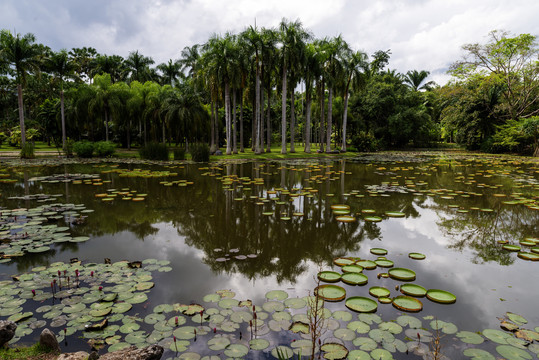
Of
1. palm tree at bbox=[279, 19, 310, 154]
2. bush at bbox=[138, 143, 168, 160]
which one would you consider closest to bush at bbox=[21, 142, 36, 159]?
bush at bbox=[138, 143, 168, 160]

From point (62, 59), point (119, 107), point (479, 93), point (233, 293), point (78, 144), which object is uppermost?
point (62, 59)

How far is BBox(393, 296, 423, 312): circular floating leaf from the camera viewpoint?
3.54 meters

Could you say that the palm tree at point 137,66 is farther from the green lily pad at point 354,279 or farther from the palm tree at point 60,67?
the green lily pad at point 354,279

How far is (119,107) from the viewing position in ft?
112

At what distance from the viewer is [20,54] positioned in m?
25.3

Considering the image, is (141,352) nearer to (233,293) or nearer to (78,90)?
(233,293)

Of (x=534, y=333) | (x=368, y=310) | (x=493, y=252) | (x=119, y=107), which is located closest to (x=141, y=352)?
(x=368, y=310)

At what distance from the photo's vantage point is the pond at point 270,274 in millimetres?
3006

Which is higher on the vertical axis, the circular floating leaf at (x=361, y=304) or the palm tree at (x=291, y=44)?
the palm tree at (x=291, y=44)

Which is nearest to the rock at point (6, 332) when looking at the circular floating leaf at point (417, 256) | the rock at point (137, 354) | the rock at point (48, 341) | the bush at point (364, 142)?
the rock at point (48, 341)

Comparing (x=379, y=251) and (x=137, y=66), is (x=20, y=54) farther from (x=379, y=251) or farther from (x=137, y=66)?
(x=379, y=251)

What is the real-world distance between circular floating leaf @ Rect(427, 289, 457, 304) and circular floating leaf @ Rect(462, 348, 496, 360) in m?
0.91

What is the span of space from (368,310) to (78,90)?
41.8 m

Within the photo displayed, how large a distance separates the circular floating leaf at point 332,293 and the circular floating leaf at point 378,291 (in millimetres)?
385
